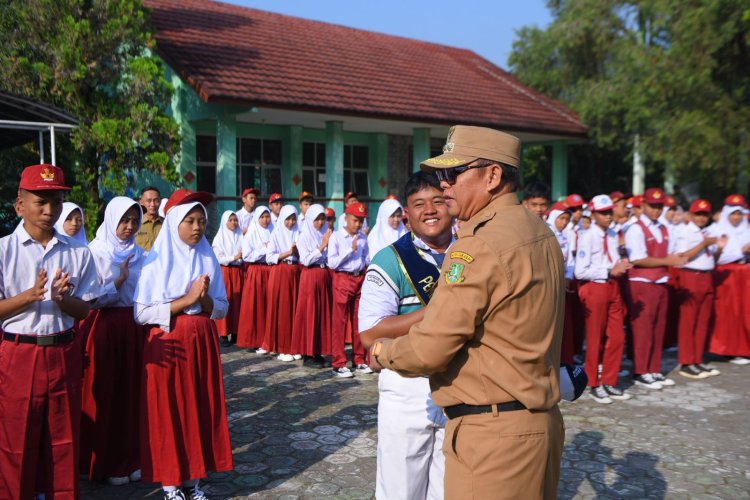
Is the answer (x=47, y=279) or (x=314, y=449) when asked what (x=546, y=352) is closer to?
(x=47, y=279)

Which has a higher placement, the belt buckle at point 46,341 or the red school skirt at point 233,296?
the belt buckle at point 46,341

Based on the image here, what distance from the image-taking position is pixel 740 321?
8969 mm

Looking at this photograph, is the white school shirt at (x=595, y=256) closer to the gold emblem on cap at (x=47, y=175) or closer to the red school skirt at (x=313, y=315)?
the red school skirt at (x=313, y=315)

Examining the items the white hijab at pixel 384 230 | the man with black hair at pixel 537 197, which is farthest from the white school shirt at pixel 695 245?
the white hijab at pixel 384 230

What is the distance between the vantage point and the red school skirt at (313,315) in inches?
340

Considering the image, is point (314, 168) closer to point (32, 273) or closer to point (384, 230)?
point (384, 230)

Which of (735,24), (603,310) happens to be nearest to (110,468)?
(603,310)

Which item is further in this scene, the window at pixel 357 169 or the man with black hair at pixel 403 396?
the window at pixel 357 169

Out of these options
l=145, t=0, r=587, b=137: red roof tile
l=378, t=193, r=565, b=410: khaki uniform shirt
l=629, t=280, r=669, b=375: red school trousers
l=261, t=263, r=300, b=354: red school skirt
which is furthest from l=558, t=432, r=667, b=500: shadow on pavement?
l=145, t=0, r=587, b=137: red roof tile

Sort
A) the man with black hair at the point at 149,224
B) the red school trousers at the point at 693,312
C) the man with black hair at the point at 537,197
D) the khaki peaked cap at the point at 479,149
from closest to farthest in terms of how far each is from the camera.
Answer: the khaki peaked cap at the point at 479,149 → the man with black hair at the point at 537,197 → the man with black hair at the point at 149,224 → the red school trousers at the point at 693,312

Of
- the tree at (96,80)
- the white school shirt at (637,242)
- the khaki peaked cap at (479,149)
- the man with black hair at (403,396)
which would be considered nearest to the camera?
the khaki peaked cap at (479,149)

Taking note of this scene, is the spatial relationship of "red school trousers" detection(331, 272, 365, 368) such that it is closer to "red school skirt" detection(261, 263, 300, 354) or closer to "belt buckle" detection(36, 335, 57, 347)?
"red school skirt" detection(261, 263, 300, 354)

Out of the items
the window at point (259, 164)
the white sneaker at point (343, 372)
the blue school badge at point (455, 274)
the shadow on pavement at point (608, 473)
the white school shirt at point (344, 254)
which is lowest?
the shadow on pavement at point (608, 473)

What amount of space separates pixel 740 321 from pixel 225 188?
9.98 m
